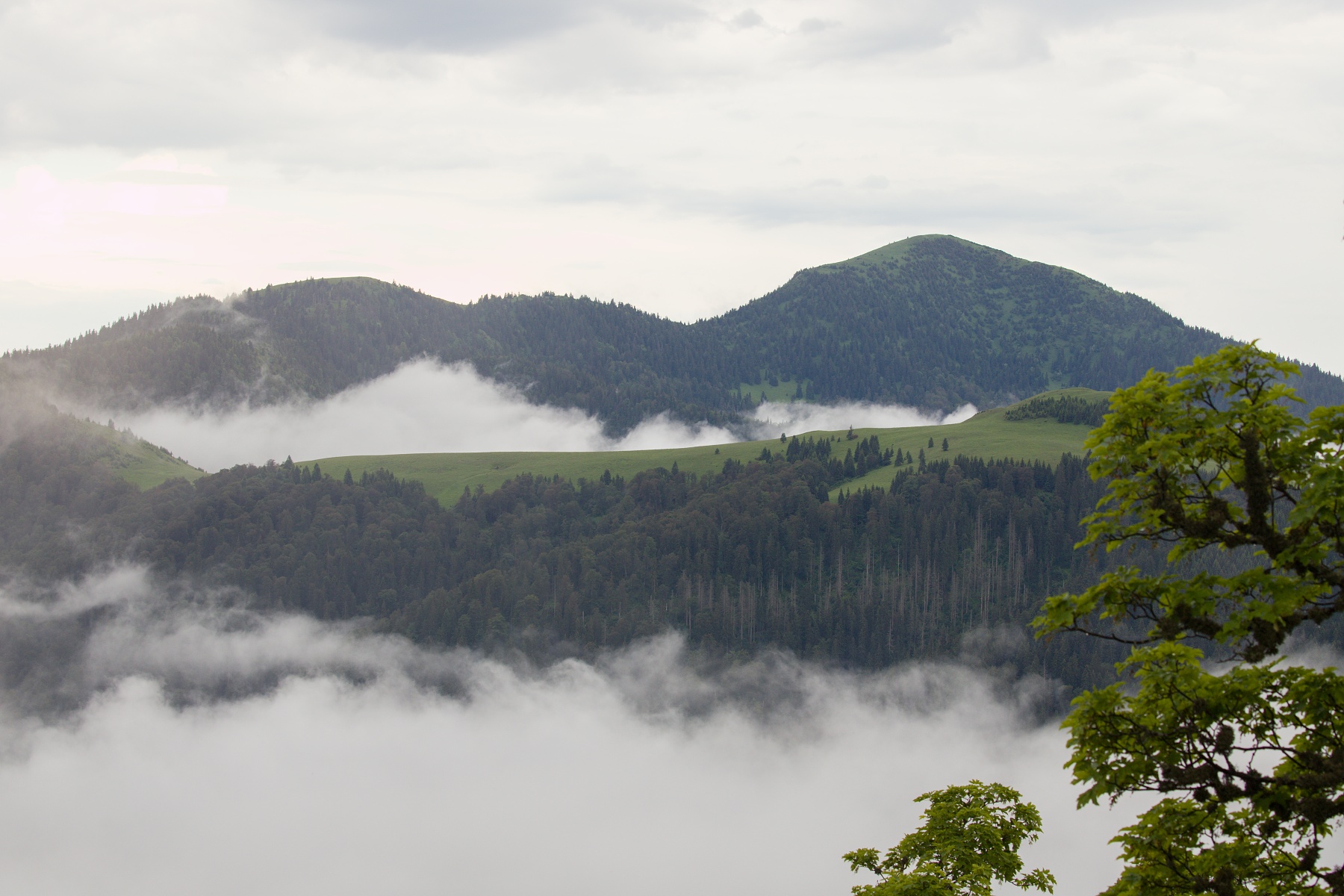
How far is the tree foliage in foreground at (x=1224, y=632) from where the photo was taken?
22.2 meters

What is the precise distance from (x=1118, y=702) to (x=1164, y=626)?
1.81m

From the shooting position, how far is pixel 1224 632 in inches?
872

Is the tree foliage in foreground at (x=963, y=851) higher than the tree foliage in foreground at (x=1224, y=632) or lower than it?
lower

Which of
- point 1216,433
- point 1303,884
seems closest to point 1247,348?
point 1216,433

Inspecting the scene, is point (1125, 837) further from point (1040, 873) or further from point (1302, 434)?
point (1040, 873)

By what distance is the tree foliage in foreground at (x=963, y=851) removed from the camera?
4747 cm

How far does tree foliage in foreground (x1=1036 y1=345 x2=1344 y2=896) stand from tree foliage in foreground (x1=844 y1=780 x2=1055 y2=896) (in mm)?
24056

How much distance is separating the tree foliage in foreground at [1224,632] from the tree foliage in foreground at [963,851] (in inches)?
947

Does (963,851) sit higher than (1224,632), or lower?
lower

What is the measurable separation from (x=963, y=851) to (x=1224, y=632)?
30.9m

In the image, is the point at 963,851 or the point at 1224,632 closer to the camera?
the point at 1224,632

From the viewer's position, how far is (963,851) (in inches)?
1973

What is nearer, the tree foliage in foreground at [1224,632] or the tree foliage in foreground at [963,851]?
the tree foliage in foreground at [1224,632]

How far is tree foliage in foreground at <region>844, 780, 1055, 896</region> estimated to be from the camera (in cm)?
4747
